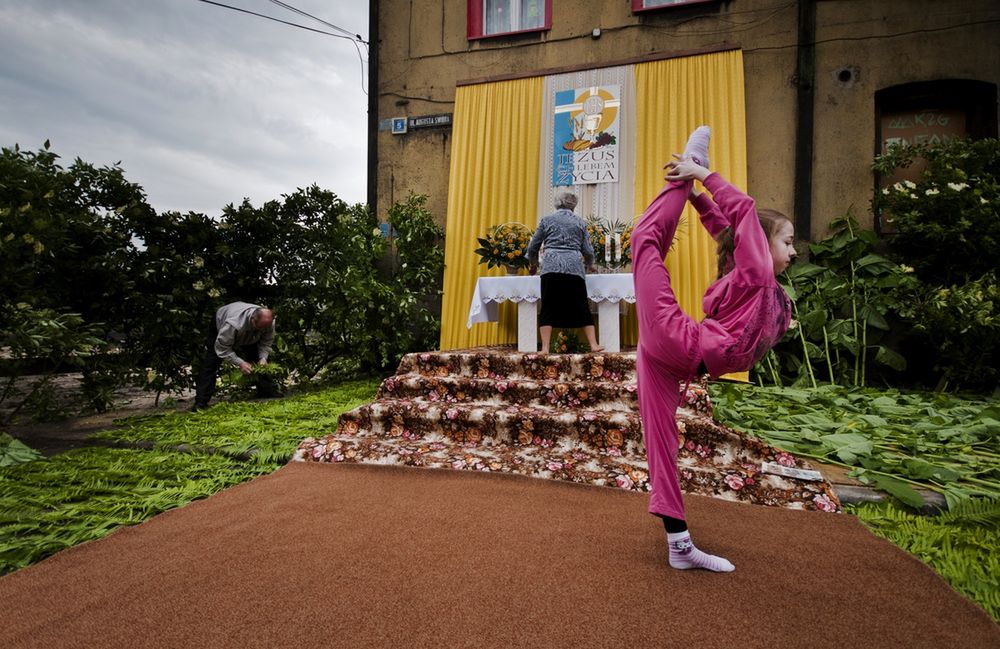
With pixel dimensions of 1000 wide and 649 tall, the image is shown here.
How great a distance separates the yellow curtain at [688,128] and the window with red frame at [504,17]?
174 centimetres

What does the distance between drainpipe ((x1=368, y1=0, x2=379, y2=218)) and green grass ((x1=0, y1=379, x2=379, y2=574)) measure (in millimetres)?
3997

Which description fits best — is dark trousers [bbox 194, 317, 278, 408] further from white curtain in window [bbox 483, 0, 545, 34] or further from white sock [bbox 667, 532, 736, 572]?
white curtain in window [bbox 483, 0, 545, 34]

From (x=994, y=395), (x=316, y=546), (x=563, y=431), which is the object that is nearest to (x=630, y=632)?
(x=316, y=546)

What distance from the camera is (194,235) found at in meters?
5.41

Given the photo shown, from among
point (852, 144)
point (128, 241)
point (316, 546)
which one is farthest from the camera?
point (852, 144)

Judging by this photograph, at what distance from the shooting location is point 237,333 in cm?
479

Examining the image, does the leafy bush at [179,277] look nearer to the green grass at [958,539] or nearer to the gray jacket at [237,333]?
the gray jacket at [237,333]

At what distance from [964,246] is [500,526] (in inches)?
221

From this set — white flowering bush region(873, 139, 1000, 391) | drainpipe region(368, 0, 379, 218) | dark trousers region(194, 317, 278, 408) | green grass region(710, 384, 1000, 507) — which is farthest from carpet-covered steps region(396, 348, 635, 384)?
drainpipe region(368, 0, 379, 218)

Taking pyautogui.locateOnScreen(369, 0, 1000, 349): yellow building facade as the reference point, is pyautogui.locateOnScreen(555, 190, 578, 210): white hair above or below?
below

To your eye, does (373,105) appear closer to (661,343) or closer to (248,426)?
(248,426)

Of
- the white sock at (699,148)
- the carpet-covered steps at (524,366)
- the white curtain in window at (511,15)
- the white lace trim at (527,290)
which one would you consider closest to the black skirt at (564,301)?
the white lace trim at (527,290)

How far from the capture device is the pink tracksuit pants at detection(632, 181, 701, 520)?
5.42 ft

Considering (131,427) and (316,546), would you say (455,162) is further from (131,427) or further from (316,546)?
(316,546)
